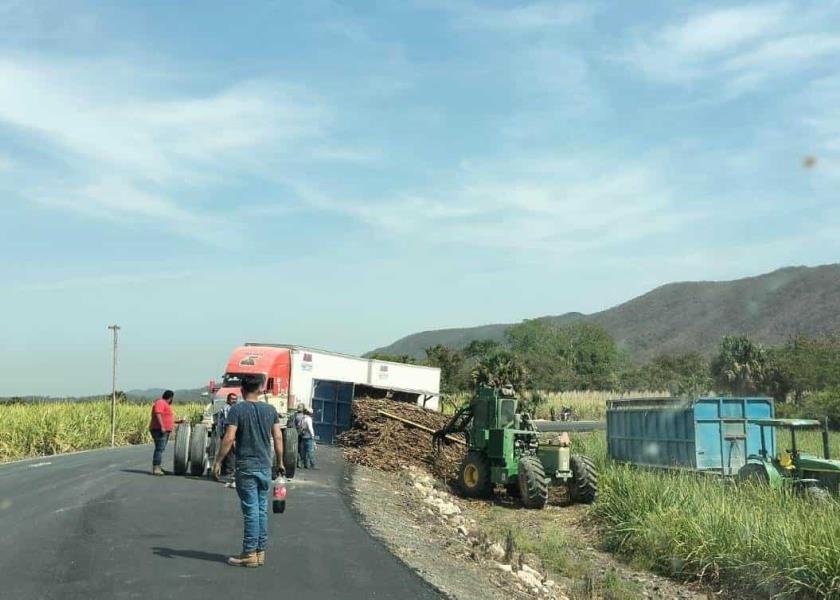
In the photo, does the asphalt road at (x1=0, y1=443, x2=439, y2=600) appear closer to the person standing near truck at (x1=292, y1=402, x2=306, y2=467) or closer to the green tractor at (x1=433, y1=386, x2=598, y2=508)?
the person standing near truck at (x1=292, y1=402, x2=306, y2=467)

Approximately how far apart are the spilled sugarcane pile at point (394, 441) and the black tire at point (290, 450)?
21.0ft

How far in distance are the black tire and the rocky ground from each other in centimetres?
155

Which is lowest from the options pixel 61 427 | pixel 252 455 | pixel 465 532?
pixel 465 532

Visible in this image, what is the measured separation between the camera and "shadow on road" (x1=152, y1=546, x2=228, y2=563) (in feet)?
Result: 33.9

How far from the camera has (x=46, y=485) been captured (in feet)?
58.6

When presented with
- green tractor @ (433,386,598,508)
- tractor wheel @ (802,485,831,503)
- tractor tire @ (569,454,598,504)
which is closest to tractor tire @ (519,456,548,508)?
green tractor @ (433,386,598,508)

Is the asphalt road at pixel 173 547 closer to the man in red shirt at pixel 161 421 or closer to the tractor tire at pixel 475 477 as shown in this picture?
the man in red shirt at pixel 161 421

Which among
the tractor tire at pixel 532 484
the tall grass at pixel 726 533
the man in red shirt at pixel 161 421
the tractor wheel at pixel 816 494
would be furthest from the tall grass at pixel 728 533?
the man in red shirt at pixel 161 421

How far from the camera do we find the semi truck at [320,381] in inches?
1130

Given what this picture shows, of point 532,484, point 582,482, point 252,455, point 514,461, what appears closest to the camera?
point 252,455

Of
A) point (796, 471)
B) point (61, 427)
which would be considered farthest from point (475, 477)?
point (61, 427)

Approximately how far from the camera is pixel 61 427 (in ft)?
115

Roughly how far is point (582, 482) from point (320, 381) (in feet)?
42.0

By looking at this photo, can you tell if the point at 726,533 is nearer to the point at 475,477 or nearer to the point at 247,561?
the point at 247,561
